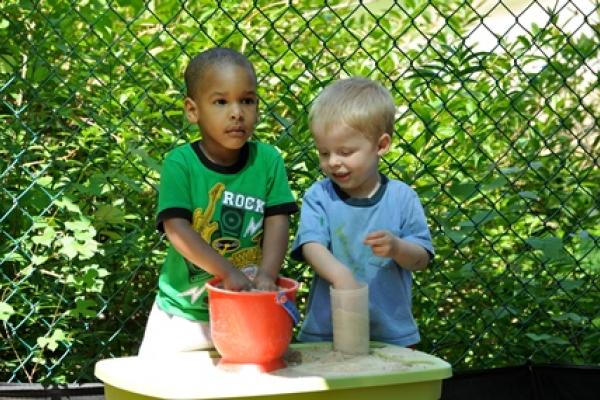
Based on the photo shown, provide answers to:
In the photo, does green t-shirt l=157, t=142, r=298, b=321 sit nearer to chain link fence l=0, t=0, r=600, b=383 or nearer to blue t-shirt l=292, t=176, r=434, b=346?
blue t-shirt l=292, t=176, r=434, b=346

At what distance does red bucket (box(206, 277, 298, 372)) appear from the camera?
10.2ft

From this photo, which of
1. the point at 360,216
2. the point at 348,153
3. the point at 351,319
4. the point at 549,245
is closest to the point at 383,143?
the point at 348,153

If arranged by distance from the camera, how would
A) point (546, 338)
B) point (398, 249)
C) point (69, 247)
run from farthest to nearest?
1. point (546, 338)
2. point (69, 247)
3. point (398, 249)

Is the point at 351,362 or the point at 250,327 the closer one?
the point at 250,327

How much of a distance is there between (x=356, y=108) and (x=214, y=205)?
504 mm

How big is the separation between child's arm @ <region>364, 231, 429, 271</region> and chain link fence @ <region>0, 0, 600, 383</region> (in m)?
0.84

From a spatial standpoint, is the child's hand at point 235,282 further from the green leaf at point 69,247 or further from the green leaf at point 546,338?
the green leaf at point 546,338

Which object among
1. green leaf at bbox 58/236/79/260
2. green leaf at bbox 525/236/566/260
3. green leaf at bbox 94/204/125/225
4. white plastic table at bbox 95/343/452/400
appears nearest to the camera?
white plastic table at bbox 95/343/452/400

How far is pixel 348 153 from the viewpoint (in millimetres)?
3518

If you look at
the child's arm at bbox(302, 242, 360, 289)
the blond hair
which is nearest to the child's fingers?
the child's arm at bbox(302, 242, 360, 289)

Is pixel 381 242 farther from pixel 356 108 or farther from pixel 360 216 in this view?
pixel 356 108

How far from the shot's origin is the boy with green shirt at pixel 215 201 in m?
3.39

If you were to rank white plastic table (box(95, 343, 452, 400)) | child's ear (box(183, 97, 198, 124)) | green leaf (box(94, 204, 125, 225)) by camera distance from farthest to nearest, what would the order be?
green leaf (box(94, 204, 125, 225)) < child's ear (box(183, 97, 198, 124)) < white plastic table (box(95, 343, 452, 400))

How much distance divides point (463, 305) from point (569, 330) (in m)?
0.42
